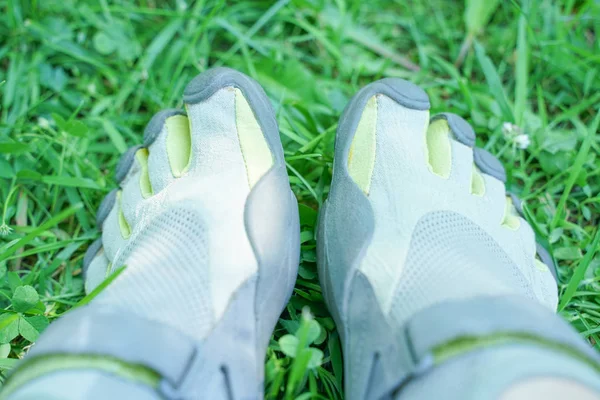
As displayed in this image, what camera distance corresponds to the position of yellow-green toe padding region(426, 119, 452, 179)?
1328 mm

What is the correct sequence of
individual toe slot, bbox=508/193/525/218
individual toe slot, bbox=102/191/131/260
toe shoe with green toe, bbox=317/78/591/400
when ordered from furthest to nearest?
individual toe slot, bbox=508/193/525/218, individual toe slot, bbox=102/191/131/260, toe shoe with green toe, bbox=317/78/591/400

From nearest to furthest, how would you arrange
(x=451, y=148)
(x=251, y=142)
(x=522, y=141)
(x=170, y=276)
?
(x=170, y=276)
(x=251, y=142)
(x=451, y=148)
(x=522, y=141)

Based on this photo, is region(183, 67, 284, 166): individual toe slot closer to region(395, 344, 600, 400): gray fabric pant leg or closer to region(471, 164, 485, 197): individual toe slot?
region(471, 164, 485, 197): individual toe slot

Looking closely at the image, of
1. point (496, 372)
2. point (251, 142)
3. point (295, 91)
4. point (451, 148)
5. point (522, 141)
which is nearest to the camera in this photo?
point (496, 372)

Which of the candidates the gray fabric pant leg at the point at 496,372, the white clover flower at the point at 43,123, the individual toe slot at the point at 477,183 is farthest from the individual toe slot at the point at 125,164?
the gray fabric pant leg at the point at 496,372

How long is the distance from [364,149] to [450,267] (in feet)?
1.18

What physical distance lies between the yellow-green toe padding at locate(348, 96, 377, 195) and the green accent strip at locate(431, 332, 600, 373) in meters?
0.45

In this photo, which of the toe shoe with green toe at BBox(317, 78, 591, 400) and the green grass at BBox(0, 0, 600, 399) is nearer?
the toe shoe with green toe at BBox(317, 78, 591, 400)

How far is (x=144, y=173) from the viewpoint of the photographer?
142 cm

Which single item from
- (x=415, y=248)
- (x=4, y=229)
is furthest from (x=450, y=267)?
(x=4, y=229)

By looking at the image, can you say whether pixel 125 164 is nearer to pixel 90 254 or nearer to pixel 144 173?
pixel 144 173

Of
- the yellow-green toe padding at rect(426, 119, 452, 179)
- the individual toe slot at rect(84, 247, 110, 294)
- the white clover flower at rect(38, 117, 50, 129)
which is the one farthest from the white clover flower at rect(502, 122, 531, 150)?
the white clover flower at rect(38, 117, 50, 129)

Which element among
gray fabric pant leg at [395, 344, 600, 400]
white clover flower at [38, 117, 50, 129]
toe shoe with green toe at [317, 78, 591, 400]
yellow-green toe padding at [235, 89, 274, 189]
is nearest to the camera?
gray fabric pant leg at [395, 344, 600, 400]

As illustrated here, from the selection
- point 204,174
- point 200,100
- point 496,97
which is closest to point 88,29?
point 200,100
